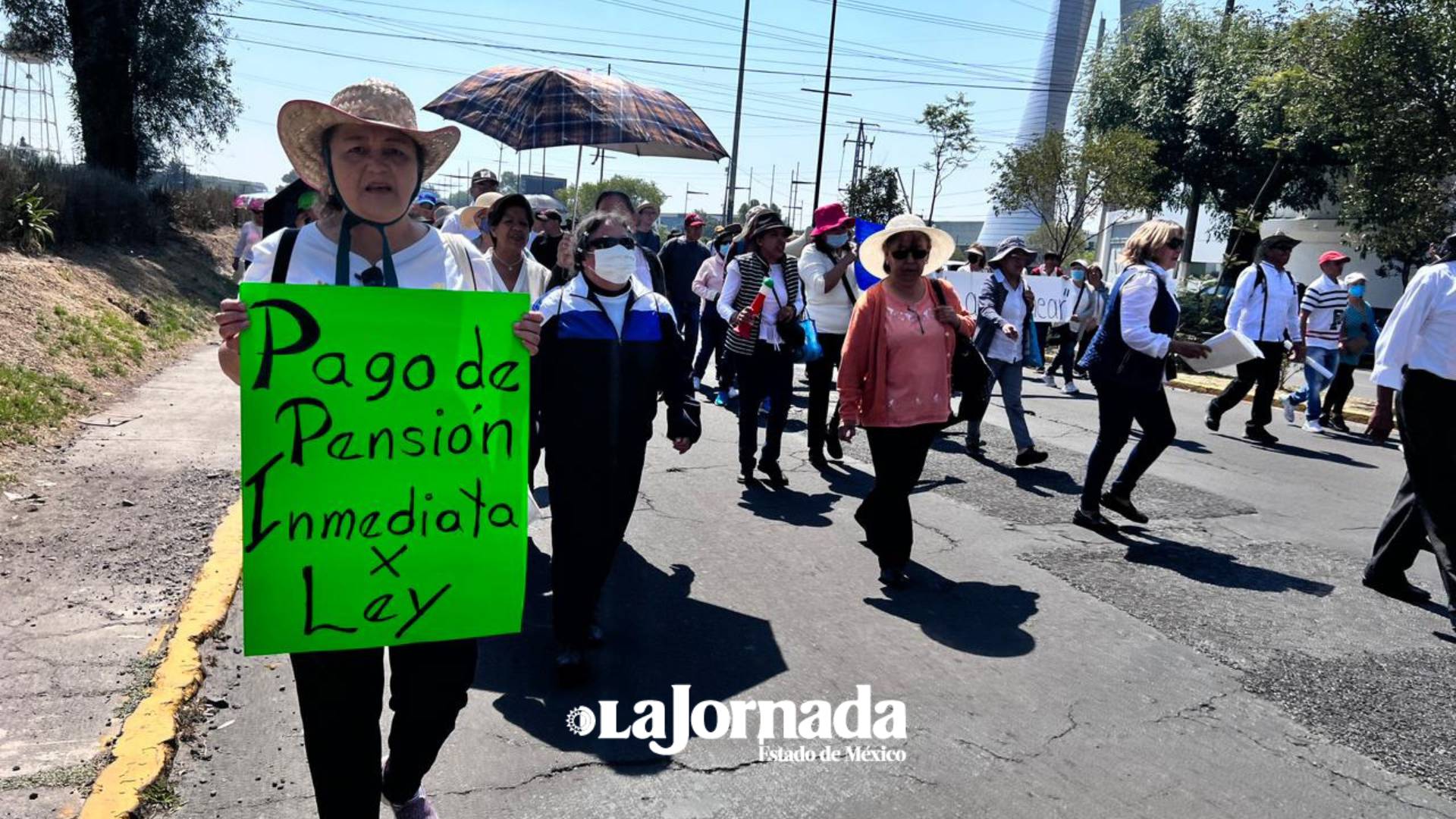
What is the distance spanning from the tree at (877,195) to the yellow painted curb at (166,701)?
3638 cm

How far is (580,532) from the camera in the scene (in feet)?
13.7

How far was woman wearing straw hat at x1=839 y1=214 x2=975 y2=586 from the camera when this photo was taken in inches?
210

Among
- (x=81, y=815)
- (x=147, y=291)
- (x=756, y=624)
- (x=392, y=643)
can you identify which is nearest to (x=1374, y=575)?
(x=756, y=624)

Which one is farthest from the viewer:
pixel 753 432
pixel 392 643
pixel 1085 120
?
pixel 1085 120

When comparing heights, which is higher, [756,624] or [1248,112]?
[1248,112]

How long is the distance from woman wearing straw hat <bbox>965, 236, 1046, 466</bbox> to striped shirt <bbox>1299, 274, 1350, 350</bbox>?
156 inches

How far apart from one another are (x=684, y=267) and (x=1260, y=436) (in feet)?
20.7

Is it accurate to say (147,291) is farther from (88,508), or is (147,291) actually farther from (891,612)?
(891,612)

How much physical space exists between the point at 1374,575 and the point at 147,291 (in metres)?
14.2

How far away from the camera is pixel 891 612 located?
511cm

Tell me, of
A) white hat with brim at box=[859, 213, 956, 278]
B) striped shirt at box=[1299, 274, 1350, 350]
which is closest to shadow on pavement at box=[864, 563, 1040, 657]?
white hat with brim at box=[859, 213, 956, 278]

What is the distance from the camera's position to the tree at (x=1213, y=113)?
25203 mm

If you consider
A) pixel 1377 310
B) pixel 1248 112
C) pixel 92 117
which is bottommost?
pixel 1377 310

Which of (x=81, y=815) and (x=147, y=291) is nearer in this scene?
(x=81, y=815)
